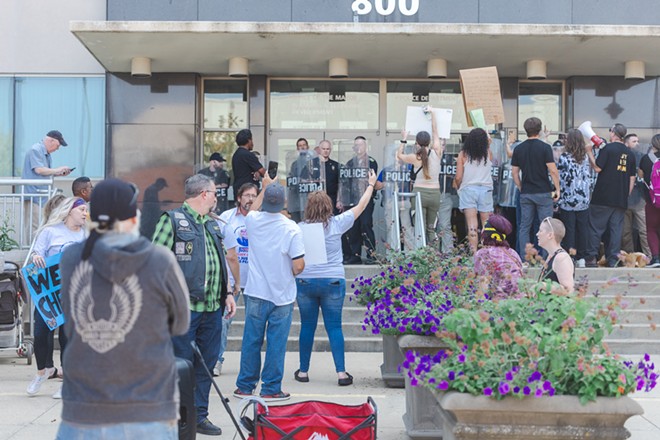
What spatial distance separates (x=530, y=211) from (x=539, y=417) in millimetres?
7924

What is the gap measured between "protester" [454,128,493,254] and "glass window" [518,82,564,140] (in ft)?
16.2

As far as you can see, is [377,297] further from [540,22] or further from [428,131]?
[540,22]

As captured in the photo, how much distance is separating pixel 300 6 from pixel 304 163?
3.35m

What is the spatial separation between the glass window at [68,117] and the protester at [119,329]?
13663 millimetres

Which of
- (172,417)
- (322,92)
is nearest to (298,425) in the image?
(172,417)

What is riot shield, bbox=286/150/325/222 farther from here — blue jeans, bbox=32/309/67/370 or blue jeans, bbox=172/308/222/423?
blue jeans, bbox=172/308/222/423

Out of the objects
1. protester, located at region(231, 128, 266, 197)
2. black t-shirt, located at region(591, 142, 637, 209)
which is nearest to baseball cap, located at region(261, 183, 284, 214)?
protester, located at region(231, 128, 266, 197)

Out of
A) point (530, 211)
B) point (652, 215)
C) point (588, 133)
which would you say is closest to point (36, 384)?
point (530, 211)

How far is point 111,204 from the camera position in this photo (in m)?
3.88

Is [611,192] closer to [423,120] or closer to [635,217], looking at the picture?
[635,217]

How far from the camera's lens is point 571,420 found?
16.3ft

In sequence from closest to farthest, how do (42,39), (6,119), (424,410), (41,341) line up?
1. (424,410)
2. (41,341)
3. (42,39)
4. (6,119)

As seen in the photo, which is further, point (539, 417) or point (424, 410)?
point (424, 410)

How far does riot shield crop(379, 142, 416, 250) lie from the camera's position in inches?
533
